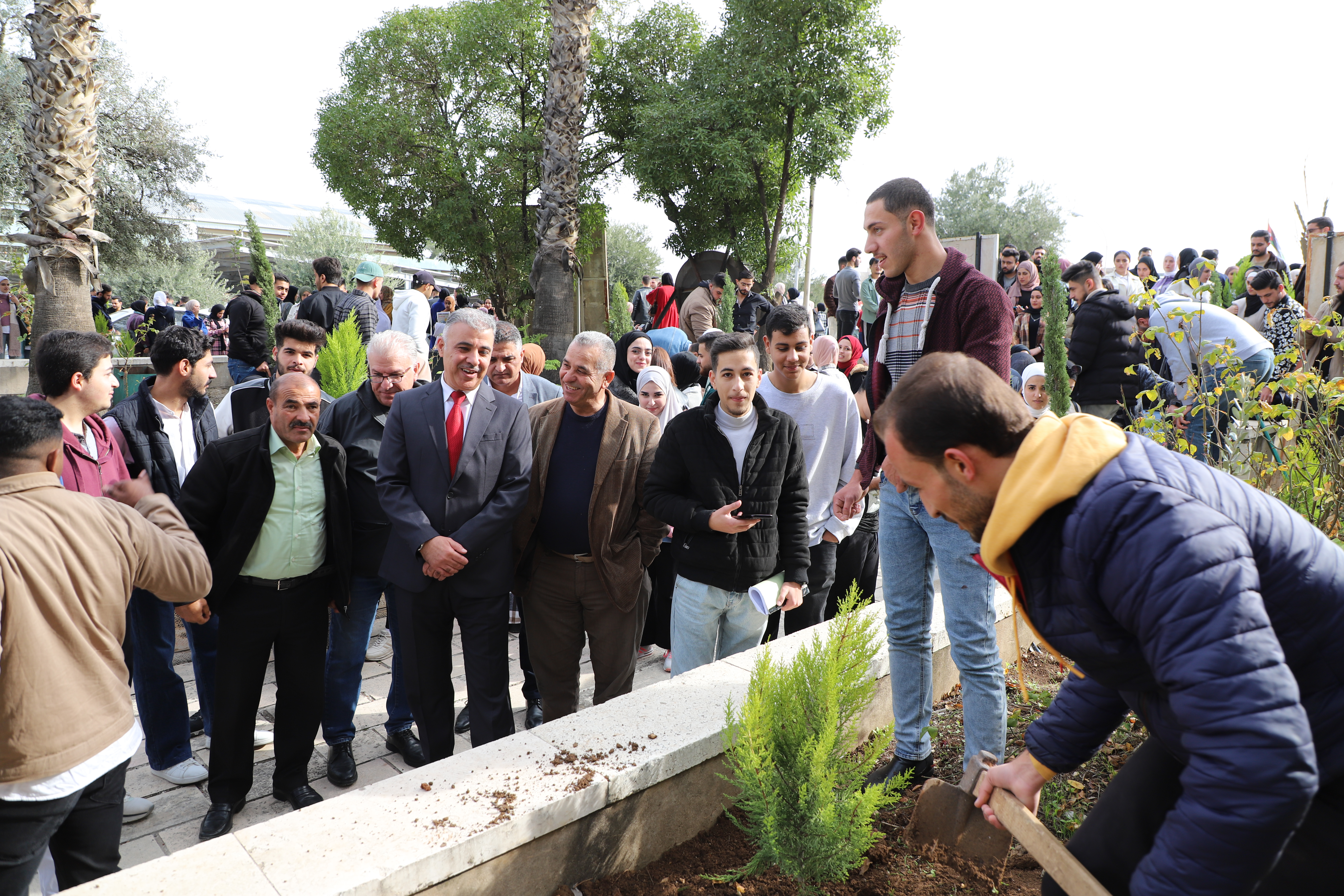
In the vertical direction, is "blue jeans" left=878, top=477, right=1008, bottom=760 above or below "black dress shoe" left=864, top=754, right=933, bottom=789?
above

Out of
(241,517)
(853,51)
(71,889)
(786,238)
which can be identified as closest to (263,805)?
(241,517)

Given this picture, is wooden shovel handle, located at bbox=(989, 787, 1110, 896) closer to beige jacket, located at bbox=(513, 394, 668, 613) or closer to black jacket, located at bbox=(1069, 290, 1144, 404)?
beige jacket, located at bbox=(513, 394, 668, 613)

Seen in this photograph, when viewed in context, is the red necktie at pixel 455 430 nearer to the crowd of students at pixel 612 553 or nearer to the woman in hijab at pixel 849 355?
the crowd of students at pixel 612 553

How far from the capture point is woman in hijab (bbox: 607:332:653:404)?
6.07 m

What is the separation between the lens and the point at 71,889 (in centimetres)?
200

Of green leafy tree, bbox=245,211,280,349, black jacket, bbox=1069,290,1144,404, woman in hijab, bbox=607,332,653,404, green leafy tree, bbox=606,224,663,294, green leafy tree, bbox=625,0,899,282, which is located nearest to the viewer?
woman in hijab, bbox=607,332,653,404

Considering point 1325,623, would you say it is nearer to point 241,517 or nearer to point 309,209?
point 241,517

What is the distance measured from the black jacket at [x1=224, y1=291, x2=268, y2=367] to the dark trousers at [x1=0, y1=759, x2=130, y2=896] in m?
→ 6.89

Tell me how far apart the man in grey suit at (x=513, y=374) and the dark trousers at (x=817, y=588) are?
184 centimetres

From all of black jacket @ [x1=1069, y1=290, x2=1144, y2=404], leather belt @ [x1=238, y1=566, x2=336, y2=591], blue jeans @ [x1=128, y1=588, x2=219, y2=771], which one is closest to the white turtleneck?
leather belt @ [x1=238, y1=566, x2=336, y2=591]

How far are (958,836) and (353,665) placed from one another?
9.78 ft

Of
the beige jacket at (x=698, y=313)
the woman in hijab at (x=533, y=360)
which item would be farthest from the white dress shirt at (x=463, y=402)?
the beige jacket at (x=698, y=313)

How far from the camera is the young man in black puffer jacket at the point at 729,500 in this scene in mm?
3568

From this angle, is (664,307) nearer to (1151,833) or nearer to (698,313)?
(698,313)
